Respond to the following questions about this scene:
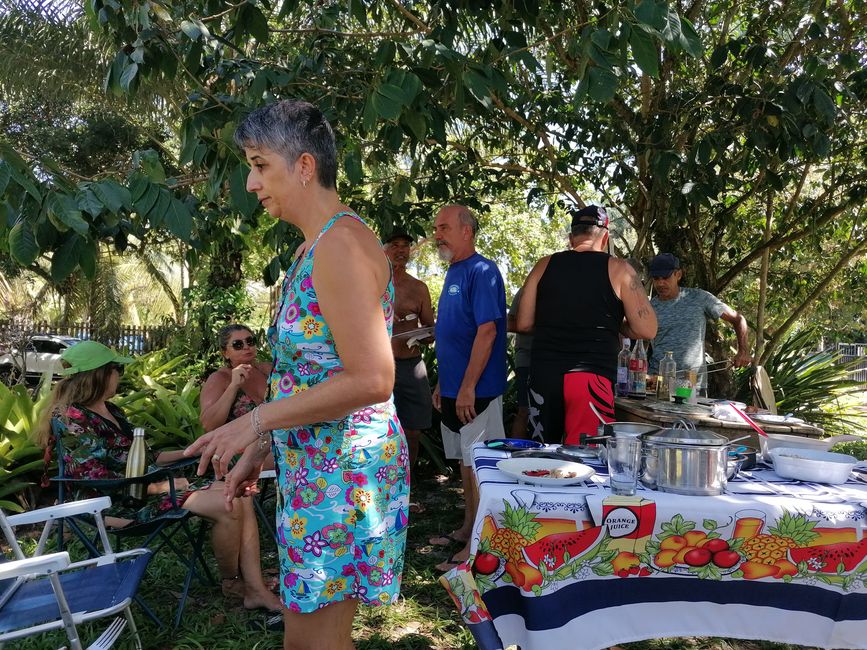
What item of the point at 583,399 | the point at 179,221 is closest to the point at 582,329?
the point at 583,399

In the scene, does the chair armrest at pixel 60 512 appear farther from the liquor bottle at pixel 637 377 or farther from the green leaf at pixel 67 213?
the liquor bottle at pixel 637 377

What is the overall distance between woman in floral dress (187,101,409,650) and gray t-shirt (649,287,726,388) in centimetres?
394

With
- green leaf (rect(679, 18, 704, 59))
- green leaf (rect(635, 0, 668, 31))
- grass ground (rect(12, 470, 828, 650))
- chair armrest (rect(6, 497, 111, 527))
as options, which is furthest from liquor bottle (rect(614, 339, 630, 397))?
chair armrest (rect(6, 497, 111, 527))

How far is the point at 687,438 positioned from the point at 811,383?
7.57m

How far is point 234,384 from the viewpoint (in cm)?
388

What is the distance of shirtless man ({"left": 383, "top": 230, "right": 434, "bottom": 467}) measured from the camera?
486 cm

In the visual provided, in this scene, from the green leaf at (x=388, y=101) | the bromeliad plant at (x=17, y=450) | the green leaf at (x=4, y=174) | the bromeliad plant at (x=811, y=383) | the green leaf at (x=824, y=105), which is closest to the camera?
the green leaf at (x=4, y=174)

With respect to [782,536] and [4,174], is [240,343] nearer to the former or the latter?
[4,174]

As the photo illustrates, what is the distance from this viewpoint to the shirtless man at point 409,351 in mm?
4855

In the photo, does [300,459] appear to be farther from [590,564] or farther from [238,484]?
[590,564]

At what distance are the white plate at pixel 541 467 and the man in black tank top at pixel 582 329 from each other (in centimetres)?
99

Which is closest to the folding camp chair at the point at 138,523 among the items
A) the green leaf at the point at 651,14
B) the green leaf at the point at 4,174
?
the green leaf at the point at 4,174

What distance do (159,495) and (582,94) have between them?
2.75 m

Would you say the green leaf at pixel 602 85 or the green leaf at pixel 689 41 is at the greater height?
the green leaf at pixel 689 41
